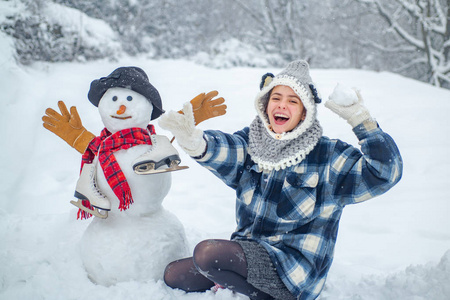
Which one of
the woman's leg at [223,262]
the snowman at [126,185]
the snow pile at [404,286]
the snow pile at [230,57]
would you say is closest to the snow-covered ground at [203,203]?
the snow pile at [404,286]

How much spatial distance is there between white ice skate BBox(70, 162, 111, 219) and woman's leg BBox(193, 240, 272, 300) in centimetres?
48

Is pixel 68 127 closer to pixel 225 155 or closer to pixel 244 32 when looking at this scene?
pixel 225 155

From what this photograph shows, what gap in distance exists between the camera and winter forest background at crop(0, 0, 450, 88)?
18.1ft

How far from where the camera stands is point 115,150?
162cm

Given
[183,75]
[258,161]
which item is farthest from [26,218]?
[183,75]

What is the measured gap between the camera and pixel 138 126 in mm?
1714

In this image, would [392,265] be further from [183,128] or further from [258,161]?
[183,128]

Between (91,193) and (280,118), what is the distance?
925mm

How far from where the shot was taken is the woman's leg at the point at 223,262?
1.46 metres

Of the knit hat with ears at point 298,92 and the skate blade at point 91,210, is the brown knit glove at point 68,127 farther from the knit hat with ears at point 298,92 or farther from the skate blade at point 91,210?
the knit hat with ears at point 298,92

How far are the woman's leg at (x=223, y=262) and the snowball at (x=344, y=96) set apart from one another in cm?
74

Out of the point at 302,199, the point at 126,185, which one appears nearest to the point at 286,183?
the point at 302,199

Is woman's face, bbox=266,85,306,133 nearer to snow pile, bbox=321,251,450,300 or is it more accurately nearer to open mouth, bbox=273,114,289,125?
open mouth, bbox=273,114,289,125

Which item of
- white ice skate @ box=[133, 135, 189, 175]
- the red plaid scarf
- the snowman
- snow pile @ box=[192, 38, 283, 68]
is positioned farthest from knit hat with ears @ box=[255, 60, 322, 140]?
snow pile @ box=[192, 38, 283, 68]
